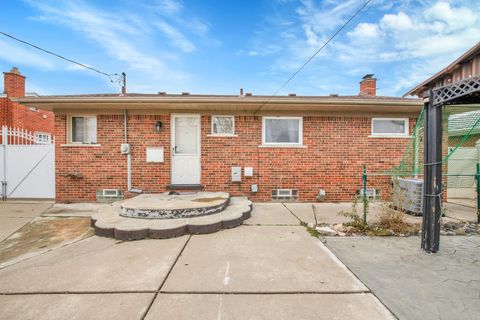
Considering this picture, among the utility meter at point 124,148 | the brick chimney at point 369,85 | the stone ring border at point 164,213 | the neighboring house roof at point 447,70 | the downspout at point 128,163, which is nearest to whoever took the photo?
the neighboring house roof at point 447,70

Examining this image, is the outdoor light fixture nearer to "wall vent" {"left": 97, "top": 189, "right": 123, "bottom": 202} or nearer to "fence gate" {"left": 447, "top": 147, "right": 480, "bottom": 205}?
"wall vent" {"left": 97, "top": 189, "right": 123, "bottom": 202}

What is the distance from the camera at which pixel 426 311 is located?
1950 mm

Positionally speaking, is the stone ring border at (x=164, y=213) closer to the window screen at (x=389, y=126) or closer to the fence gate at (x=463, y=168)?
the window screen at (x=389, y=126)

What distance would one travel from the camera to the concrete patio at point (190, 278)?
1957 mm

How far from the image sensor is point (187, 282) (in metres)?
2.39

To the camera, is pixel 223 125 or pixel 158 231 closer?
pixel 158 231

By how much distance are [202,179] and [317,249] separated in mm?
3992

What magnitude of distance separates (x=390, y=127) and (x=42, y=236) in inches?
342

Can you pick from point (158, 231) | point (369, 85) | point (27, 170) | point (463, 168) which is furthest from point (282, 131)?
point (27, 170)

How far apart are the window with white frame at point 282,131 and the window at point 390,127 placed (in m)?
2.28

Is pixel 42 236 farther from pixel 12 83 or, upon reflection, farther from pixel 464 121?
pixel 12 83

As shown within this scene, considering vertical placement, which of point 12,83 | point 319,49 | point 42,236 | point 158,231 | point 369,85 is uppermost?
point 12,83

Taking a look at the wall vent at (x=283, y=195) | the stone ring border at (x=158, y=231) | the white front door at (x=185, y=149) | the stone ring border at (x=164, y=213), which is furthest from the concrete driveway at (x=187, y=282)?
the white front door at (x=185, y=149)

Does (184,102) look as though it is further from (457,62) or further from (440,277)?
(440,277)
